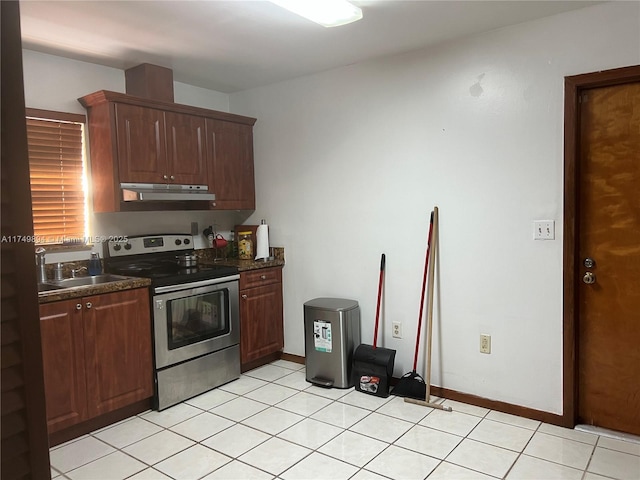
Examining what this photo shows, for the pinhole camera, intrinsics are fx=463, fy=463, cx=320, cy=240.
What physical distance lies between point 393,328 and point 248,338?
3.93 feet

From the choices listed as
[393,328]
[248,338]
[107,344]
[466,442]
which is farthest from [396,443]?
[107,344]

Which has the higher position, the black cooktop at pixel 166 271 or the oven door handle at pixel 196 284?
the black cooktop at pixel 166 271

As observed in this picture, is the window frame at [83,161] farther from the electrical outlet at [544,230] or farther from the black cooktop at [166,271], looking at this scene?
the electrical outlet at [544,230]

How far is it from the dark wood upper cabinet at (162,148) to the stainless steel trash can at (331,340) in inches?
48.8

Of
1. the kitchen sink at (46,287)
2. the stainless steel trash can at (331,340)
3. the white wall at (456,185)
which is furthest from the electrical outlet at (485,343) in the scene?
the kitchen sink at (46,287)

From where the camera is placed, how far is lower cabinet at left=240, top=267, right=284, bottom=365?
3.78 m

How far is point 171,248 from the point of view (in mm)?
3838

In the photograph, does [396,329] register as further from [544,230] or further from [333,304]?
[544,230]

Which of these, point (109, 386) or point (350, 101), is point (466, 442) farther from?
point (350, 101)

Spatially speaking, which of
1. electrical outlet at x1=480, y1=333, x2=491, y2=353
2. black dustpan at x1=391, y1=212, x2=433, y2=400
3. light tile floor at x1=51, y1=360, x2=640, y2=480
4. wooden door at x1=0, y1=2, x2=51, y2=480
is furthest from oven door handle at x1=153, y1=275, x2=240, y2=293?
wooden door at x1=0, y1=2, x2=51, y2=480

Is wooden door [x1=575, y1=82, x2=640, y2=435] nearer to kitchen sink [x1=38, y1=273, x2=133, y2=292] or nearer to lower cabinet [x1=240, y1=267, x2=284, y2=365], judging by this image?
lower cabinet [x1=240, y1=267, x2=284, y2=365]

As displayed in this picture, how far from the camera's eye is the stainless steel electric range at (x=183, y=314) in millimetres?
3141

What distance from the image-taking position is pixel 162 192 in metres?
3.35

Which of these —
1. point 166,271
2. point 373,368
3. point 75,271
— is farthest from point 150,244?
point 373,368
